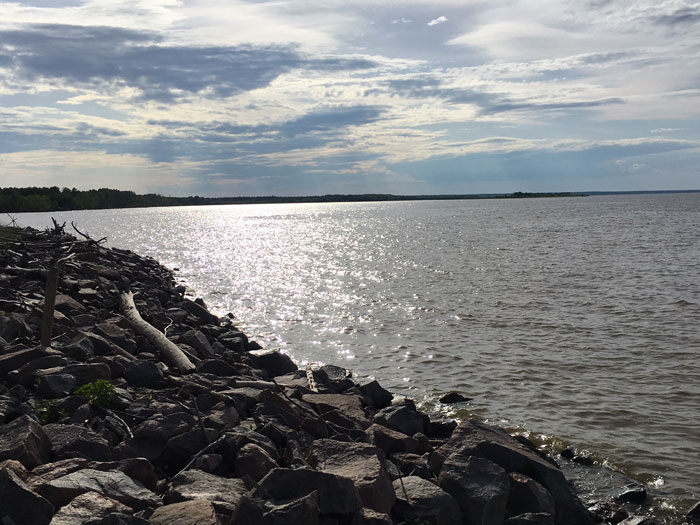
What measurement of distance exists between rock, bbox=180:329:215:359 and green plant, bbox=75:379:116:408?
5372 millimetres

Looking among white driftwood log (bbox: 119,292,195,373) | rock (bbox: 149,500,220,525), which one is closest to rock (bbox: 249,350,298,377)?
white driftwood log (bbox: 119,292,195,373)

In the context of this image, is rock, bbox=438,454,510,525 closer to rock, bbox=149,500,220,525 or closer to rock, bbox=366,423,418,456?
rock, bbox=366,423,418,456

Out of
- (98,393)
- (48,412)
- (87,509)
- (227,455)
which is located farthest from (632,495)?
(48,412)

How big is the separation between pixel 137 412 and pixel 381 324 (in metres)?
14.3

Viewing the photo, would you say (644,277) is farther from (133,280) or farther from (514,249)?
(133,280)

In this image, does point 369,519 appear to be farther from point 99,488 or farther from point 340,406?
point 340,406

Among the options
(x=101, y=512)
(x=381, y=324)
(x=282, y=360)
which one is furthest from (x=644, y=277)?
(x=101, y=512)

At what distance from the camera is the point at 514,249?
5006 cm

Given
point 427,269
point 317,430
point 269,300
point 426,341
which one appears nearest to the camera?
point 317,430

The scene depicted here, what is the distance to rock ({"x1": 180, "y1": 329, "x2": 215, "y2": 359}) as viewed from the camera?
45.0 feet

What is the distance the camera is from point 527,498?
24.3ft

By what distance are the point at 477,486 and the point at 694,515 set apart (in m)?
3.35

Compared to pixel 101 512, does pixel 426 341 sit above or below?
below

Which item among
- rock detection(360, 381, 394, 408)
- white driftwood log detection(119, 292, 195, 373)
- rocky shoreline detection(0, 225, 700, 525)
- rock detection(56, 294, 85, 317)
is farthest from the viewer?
rock detection(56, 294, 85, 317)
